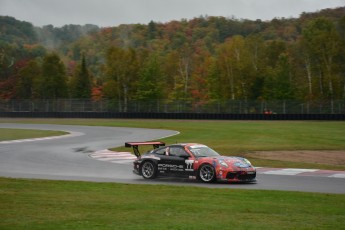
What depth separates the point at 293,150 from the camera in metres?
31.4

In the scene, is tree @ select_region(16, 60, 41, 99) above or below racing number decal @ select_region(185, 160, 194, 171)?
above

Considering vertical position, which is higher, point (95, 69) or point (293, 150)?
point (95, 69)

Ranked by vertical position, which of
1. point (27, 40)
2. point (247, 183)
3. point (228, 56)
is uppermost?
point (27, 40)

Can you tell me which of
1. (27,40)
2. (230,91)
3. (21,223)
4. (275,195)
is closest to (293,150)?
(275,195)

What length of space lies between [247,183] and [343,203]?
5.18 meters

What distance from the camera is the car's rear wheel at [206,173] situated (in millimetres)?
18391

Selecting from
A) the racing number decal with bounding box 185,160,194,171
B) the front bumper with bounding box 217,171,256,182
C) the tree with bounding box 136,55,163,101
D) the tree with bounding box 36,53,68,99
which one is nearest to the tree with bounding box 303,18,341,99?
the tree with bounding box 136,55,163,101

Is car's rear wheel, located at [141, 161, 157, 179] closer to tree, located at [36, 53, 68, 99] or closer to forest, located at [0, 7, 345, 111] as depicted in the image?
forest, located at [0, 7, 345, 111]

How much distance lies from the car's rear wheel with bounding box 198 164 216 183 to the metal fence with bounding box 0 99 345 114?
51.9 metres

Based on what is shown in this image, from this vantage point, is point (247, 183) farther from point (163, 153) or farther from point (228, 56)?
point (228, 56)

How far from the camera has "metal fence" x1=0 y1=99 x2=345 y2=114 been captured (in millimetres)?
69188

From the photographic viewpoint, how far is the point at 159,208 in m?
12.1

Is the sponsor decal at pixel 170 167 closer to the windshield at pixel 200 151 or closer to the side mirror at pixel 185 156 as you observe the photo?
the side mirror at pixel 185 156

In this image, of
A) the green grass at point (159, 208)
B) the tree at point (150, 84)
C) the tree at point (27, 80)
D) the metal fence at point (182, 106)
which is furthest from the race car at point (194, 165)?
the tree at point (27, 80)
